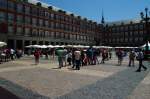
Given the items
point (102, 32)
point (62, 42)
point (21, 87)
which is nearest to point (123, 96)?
point (21, 87)

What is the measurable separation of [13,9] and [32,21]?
21.5 feet

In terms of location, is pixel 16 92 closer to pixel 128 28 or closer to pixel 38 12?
pixel 38 12

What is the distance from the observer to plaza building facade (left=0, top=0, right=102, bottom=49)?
50.1 meters

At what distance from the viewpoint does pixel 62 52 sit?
18.3 metres

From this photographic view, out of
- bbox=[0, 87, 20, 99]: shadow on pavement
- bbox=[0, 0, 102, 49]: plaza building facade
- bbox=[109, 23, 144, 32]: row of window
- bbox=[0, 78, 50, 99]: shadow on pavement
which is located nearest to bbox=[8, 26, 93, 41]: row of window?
bbox=[0, 0, 102, 49]: plaza building facade

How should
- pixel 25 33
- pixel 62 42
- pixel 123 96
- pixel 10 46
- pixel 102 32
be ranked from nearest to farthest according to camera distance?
pixel 123 96
pixel 10 46
pixel 25 33
pixel 62 42
pixel 102 32

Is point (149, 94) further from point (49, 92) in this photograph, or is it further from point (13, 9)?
point (13, 9)

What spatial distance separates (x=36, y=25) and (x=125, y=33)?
4766 cm

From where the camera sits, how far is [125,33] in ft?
308

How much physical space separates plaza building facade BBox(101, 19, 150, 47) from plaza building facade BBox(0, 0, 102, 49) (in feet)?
70.8

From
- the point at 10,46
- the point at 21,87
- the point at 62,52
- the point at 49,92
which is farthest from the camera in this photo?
the point at 10,46

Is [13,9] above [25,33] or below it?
above

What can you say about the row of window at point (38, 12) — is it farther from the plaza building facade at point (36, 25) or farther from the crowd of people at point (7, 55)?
the crowd of people at point (7, 55)

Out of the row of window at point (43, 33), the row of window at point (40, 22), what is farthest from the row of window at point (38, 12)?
the row of window at point (43, 33)
